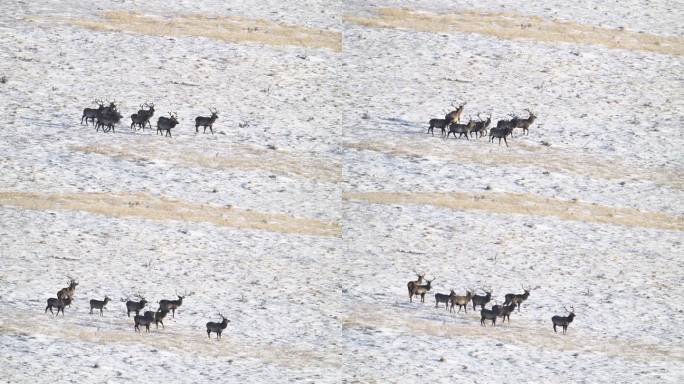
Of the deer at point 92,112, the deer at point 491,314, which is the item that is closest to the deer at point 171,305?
the deer at point 491,314

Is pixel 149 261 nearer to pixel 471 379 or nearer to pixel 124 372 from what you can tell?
pixel 124 372

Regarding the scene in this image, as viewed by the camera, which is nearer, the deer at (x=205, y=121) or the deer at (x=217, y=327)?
the deer at (x=217, y=327)

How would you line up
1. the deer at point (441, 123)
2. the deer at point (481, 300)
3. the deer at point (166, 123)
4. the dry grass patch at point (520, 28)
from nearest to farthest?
the deer at point (481, 300)
the deer at point (166, 123)
the deer at point (441, 123)
the dry grass patch at point (520, 28)

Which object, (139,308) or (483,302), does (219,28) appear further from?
(483,302)

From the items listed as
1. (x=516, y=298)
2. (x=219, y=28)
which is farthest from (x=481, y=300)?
(x=219, y=28)

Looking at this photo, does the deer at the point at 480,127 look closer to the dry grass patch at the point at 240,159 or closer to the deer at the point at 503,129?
the deer at the point at 503,129

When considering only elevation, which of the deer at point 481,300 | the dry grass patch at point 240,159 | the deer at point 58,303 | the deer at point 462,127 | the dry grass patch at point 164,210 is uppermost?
the deer at point 462,127

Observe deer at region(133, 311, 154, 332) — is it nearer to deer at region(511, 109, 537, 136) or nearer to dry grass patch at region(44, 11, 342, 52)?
deer at region(511, 109, 537, 136)

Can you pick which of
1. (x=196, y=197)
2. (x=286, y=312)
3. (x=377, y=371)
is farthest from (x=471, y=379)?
(x=196, y=197)

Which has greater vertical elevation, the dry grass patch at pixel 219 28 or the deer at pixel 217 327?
the dry grass patch at pixel 219 28
